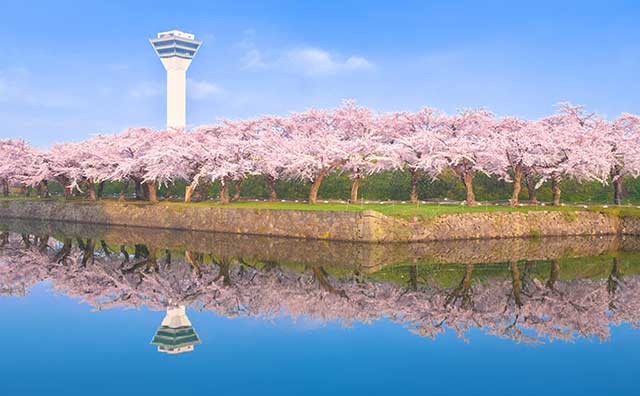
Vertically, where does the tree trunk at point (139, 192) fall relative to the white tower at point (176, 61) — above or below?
below

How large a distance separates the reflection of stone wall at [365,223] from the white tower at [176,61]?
185 feet

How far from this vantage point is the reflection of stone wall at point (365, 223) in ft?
105

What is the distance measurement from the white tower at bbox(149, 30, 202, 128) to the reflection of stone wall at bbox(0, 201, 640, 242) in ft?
185

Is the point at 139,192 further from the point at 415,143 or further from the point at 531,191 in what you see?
the point at 531,191

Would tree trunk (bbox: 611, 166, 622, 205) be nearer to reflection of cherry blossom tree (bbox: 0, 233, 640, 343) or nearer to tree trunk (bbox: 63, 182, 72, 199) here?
reflection of cherry blossom tree (bbox: 0, 233, 640, 343)

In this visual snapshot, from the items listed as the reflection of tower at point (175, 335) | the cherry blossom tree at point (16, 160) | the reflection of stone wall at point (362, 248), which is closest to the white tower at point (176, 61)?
the cherry blossom tree at point (16, 160)

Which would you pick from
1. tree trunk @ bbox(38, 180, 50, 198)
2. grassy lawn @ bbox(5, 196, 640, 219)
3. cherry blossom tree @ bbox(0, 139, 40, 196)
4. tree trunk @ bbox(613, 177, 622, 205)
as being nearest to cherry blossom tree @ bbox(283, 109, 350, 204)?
grassy lawn @ bbox(5, 196, 640, 219)

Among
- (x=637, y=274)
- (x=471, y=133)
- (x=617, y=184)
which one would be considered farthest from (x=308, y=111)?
(x=637, y=274)

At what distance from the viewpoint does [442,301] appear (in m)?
18.5

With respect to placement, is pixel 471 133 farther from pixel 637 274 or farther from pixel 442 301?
pixel 442 301

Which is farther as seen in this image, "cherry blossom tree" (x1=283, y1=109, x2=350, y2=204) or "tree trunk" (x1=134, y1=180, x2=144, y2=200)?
"tree trunk" (x1=134, y1=180, x2=144, y2=200)

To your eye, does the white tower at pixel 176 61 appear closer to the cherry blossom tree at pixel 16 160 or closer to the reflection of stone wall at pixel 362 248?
the cherry blossom tree at pixel 16 160

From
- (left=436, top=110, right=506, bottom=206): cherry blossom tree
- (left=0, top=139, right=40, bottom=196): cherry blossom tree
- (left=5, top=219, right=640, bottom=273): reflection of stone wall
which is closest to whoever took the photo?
(left=5, top=219, right=640, bottom=273): reflection of stone wall

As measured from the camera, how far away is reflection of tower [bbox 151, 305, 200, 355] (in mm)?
14062
